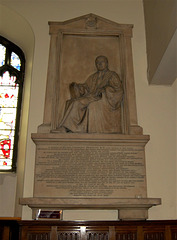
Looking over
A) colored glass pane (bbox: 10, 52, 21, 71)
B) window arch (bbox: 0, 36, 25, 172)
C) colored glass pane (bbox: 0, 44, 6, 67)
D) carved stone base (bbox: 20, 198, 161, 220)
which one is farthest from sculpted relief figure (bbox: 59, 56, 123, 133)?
colored glass pane (bbox: 0, 44, 6, 67)

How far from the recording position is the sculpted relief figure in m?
5.24

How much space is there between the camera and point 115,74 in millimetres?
5629

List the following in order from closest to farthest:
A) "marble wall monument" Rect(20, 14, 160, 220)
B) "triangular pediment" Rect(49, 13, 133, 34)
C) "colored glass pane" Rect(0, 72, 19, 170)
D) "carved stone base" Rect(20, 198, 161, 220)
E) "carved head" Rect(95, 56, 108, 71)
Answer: "carved stone base" Rect(20, 198, 161, 220)
"marble wall monument" Rect(20, 14, 160, 220)
"carved head" Rect(95, 56, 108, 71)
"triangular pediment" Rect(49, 13, 133, 34)
"colored glass pane" Rect(0, 72, 19, 170)

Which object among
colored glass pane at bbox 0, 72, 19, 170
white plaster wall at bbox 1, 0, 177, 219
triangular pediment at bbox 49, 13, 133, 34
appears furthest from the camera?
colored glass pane at bbox 0, 72, 19, 170

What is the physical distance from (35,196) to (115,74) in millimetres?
2421

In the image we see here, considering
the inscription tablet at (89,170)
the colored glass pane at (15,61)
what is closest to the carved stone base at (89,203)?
the inscription tablet at (89,170)

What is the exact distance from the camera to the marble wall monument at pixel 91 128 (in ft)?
15.4

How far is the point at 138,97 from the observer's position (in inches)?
218

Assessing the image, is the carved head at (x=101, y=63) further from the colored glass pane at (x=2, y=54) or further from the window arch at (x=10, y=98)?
the colored glass pane at (x=2, y=54)

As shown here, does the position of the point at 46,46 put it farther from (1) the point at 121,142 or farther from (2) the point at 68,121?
(1) the point at 121,142

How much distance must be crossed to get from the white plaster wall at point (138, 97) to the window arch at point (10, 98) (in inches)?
50.0

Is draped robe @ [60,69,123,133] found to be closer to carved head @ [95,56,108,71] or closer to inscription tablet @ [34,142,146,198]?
carved head @ [95,56,108,71]

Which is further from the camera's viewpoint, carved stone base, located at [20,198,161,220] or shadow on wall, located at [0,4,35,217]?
shadow on wall, located at [0,4,35,217]

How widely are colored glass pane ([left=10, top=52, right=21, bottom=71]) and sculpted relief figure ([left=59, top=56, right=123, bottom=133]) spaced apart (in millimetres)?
2156
